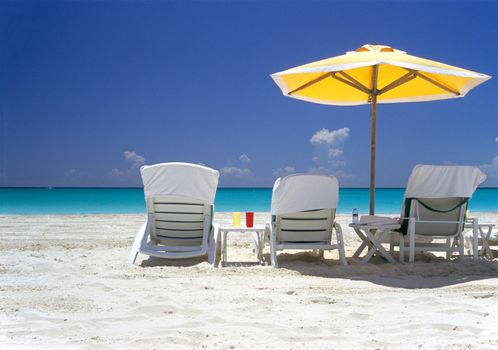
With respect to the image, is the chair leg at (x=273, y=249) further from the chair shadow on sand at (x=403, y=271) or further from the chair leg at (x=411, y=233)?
the chair leg at (x=411, y=233)

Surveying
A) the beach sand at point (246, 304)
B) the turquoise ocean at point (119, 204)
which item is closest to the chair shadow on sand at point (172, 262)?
the beach sand at point (246, 304)

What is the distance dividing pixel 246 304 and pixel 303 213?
1922 mm

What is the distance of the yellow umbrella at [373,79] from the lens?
5164mm

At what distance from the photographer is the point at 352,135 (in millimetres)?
41125

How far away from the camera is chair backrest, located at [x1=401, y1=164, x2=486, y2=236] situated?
17.8 ft

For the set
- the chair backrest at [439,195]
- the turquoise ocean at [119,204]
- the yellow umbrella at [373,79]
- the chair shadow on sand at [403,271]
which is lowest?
the turquoise ocean at [119,204]

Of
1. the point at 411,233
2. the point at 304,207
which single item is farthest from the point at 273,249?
the point at 411,233

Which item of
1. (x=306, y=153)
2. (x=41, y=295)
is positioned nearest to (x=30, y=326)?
(x=41, y=295)

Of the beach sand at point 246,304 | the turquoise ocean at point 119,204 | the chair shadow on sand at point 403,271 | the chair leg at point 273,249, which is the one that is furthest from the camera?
the turquoise ocean at point 119,204

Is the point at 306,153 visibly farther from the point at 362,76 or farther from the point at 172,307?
the point at 172,307

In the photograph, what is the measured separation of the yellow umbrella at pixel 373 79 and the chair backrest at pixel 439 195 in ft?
2.78

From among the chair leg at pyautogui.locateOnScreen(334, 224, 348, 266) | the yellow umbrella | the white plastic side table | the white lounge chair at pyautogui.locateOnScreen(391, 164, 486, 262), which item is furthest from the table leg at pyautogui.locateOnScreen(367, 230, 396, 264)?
the white plastic side table

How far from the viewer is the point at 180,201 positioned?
19.0 feet

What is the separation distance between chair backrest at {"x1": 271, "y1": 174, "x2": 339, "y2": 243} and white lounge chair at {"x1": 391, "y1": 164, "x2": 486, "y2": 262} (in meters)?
0.85
